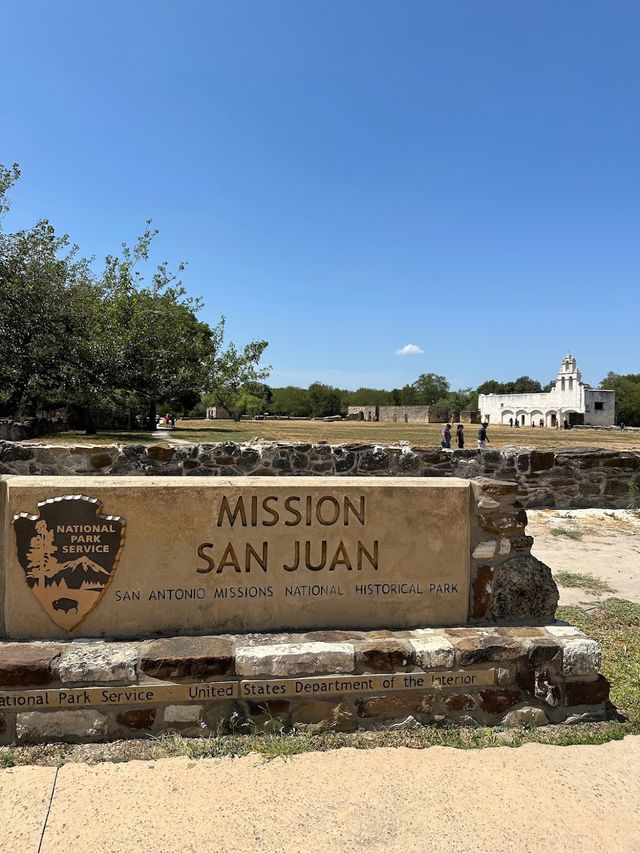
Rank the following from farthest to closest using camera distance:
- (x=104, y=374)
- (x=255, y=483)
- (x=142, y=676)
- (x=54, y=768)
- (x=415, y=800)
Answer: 1. (x=104, y=374)
2. (x=255, y=483)
3. (x=142, y=676)
4. (x=54, y=768)
5. (x=415, y=800)

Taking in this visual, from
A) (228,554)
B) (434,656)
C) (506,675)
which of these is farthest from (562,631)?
(228,554)

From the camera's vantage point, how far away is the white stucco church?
6066cm

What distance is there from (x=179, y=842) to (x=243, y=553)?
1.31m

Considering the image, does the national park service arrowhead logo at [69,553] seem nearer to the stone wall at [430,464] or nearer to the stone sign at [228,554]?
the stone sign at [228,554]

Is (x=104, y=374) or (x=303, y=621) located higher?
(x=104, y=374)

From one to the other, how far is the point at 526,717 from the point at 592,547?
493cm

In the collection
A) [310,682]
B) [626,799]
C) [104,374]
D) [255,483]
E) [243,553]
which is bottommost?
[626,799]

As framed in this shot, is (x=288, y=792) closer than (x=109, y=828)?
No

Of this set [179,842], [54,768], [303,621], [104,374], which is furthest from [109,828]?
[104,374]

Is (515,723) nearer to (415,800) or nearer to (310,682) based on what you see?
(415,800)

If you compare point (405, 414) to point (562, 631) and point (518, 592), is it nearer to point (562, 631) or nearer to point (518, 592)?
point (518, 592)

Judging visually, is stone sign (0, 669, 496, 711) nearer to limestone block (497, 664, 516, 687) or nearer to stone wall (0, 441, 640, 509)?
limestone block (497, 664, 516, 687)

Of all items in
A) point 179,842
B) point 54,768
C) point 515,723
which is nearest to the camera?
point 179,842

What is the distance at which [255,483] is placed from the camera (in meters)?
3.14
